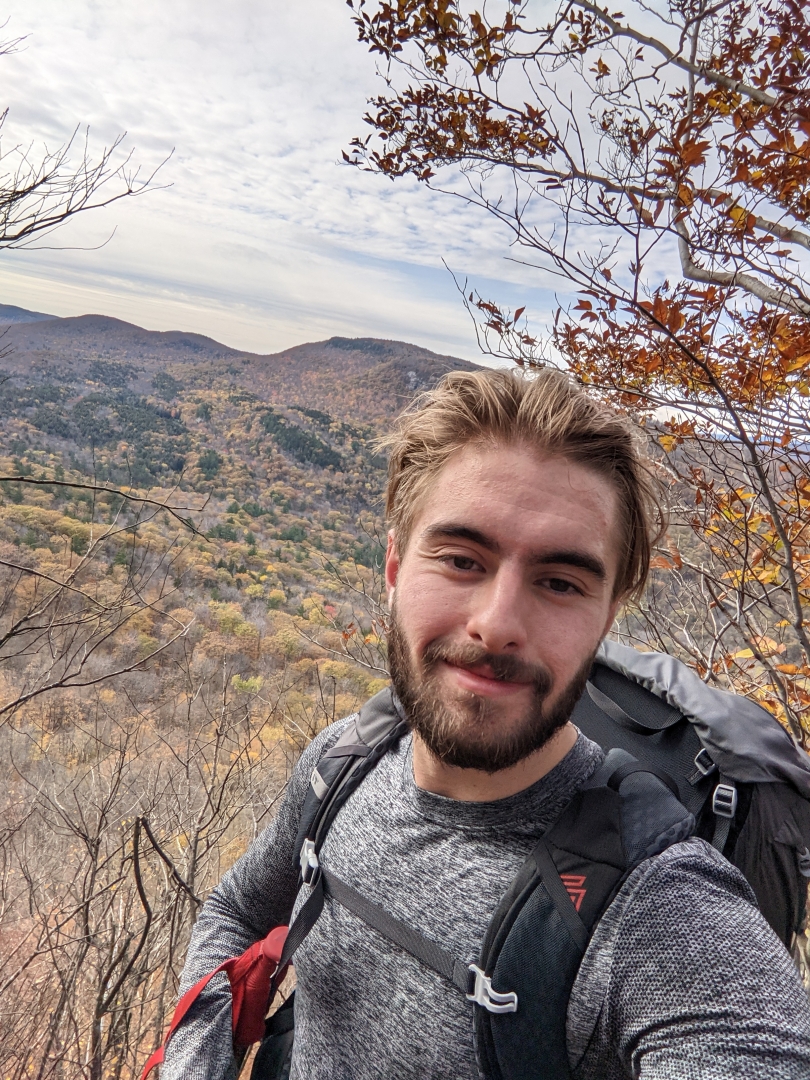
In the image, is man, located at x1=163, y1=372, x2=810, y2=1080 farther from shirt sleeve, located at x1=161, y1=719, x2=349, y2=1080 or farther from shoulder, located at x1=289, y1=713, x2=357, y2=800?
shoulder, located at x1=289, y1=713, x2=357, y2=800

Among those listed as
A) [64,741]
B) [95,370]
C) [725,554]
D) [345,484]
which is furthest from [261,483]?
[725,554]

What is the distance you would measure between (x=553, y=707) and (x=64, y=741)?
1368 centimetres

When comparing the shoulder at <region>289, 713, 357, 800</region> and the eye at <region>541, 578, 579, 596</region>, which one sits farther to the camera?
the shoulder at <region>289, 713, 357, 800</region>

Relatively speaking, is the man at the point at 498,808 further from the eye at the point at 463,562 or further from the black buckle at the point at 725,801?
the black buckle at the point at 725,801

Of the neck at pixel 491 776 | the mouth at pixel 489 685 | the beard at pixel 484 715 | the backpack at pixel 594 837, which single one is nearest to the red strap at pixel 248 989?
the backpack at pixel 594 837

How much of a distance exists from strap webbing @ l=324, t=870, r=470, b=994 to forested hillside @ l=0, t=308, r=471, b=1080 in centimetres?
108

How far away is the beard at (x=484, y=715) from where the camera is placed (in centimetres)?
100

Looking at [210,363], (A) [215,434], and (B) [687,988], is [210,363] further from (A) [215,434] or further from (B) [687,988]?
(B) [687,988]

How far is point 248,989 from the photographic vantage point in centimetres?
122

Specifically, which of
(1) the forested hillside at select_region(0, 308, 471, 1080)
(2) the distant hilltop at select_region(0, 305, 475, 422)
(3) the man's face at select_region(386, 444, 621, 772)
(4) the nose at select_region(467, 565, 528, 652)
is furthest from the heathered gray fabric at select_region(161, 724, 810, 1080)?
(2) the distant hilltop at select_region(0, 305, 475, 422)

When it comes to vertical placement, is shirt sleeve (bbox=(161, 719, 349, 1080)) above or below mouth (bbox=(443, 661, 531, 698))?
below

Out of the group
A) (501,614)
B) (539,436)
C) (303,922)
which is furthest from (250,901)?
(539,436)

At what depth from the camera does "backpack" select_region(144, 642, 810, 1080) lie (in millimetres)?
823

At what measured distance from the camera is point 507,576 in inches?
41.4
